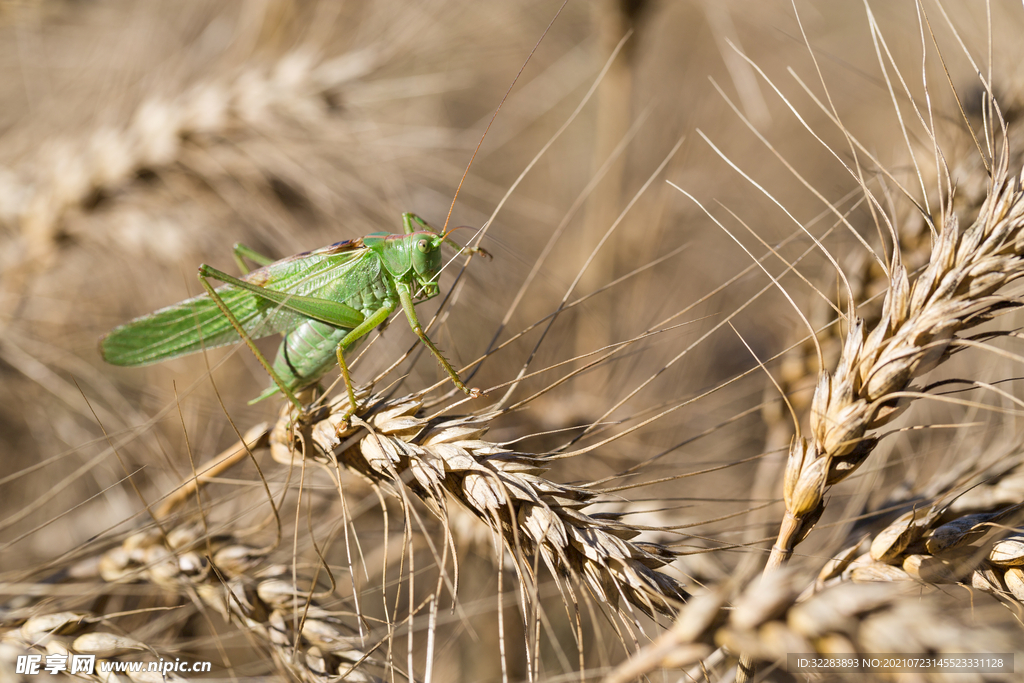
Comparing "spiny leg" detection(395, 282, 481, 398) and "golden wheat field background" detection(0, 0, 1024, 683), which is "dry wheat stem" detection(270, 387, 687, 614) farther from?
"spiny leg" detection(395, 282, 481, 398)

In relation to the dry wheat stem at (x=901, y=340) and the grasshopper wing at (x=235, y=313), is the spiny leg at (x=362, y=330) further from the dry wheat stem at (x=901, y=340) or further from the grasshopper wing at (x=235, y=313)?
the dry wheat stem at (x=901, y=340)

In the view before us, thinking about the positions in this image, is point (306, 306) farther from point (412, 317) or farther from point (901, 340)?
point (901, 340)

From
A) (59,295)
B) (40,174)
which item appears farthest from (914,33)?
(59,295)

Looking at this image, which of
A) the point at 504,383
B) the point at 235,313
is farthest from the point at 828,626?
the point at 235,313

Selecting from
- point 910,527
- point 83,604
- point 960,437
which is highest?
point 83,604

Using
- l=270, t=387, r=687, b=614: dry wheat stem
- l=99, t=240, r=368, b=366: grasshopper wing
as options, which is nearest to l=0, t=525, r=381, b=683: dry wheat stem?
l=270, t=387, r=687, b=614: dry wheat stem

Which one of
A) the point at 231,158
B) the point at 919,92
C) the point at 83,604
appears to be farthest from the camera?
the point at 919,92

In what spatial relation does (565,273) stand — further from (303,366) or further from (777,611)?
(777,611)
